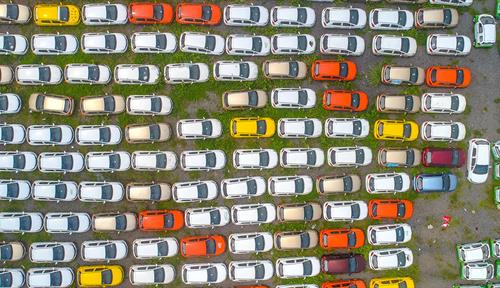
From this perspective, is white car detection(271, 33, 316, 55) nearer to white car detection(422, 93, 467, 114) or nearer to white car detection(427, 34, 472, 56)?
white car detection(427, 34, 472, 56)

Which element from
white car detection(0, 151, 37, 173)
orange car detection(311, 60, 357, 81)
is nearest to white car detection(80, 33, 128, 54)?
white car detection(0, 151, 37, 173)

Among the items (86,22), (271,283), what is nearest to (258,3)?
(86,22)

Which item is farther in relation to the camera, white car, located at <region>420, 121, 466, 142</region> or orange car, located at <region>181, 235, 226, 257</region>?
white car, located at <region>420, 121, 466, 142</region>

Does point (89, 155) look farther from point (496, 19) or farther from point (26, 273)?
point (496, 19)

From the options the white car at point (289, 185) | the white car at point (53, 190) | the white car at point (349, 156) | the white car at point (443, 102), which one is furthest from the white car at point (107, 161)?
the white car at point (443, 102)

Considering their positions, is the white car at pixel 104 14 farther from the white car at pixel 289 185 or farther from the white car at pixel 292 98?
the white car at pixel 289 185
